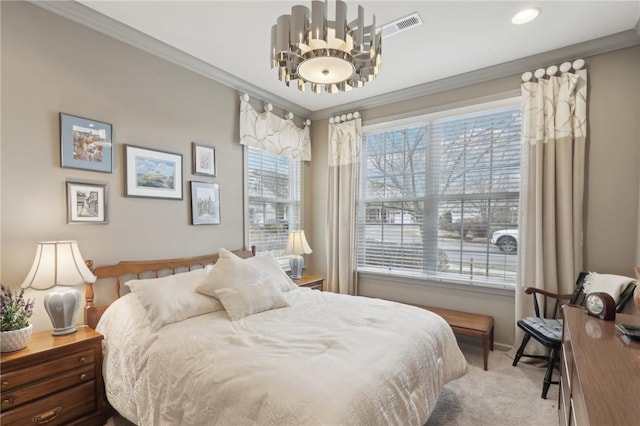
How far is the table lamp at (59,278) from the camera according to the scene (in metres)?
1.88

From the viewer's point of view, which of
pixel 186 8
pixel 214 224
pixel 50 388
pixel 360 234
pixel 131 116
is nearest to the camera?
pixel 50 388

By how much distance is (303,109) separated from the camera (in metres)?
4.34

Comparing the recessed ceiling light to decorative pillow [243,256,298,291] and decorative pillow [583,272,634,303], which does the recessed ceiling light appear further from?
decorative pillow [243,256,298,291]

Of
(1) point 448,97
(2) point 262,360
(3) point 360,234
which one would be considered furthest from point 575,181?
(2) point 262,360

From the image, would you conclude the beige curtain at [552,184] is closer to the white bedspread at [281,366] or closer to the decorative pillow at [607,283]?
the decorative pillow at [607,283]

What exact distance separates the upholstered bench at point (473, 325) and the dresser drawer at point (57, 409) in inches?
115

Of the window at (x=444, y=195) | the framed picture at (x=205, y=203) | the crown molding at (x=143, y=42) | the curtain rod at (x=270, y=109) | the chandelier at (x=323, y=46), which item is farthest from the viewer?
the curtain rod at (x=270, y=109)

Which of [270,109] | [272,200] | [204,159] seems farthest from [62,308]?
[270,109]

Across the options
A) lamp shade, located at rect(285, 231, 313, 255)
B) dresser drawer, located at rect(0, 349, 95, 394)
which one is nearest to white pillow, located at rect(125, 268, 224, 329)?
dresser drawer, located at rect(0, 349, 95, 394)

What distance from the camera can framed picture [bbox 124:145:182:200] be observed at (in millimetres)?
2549

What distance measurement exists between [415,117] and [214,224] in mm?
2596

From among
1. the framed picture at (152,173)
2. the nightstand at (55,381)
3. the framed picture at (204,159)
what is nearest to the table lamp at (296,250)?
the framed picture at (204,159)

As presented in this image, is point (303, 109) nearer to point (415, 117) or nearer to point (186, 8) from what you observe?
point (415, 117)

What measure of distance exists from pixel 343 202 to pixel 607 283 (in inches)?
105
